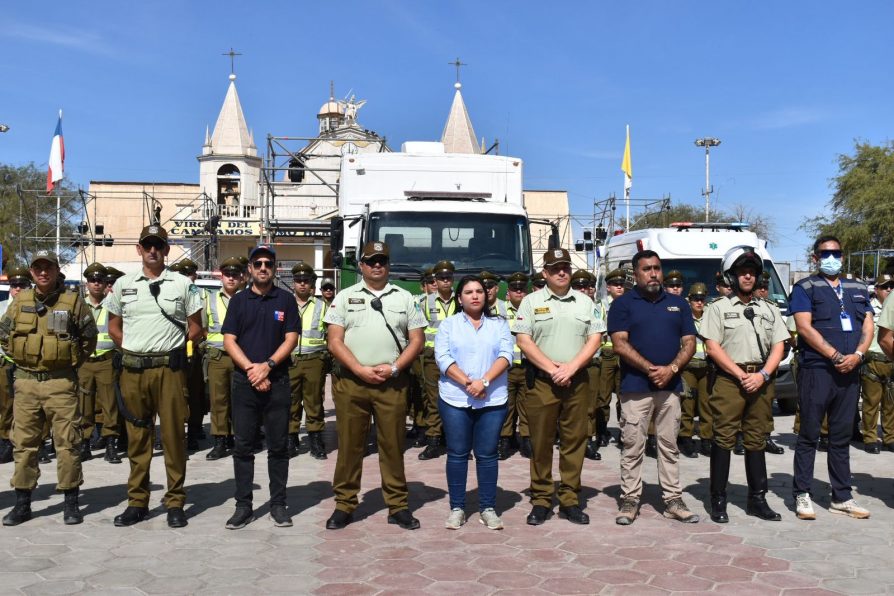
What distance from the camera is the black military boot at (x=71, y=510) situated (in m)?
6.73

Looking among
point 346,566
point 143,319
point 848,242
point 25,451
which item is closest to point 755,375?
point 346,566

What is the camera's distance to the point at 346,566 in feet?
18.8

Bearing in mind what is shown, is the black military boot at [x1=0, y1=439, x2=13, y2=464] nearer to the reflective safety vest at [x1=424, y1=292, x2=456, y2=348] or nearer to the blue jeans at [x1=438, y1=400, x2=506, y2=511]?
the reflective safety vest at [x1=424, y1=292, x2=456, y2=348]

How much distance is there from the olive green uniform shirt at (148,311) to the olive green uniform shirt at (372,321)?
114cm

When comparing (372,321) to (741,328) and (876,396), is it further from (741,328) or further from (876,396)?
(876,396)

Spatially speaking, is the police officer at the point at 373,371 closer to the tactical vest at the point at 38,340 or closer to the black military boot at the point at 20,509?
the tactical vest at the point at 38,340

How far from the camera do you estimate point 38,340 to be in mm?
6902

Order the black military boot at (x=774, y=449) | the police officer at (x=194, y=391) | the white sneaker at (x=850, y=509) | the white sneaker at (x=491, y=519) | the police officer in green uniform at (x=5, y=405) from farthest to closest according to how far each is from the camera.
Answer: the police officer at (x=194, y=391)
the black military boot at (x=774, y=449)
the police officer in green uniform at (x=5, y=405)
the white sneaker at (x=850, y=509)
the white sneaker at (x=491, y=519)

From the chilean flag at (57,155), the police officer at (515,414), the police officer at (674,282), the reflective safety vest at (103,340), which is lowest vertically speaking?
the police officer at (515,414)

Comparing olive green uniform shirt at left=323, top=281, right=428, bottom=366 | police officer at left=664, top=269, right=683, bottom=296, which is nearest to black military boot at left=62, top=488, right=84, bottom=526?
olive green uniform shirt at left=323, top=281, right=428, bottom=366

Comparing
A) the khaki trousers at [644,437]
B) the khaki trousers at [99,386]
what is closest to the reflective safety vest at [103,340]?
the khaki trousers at [99,386]

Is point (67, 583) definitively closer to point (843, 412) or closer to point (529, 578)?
point (529, 578)


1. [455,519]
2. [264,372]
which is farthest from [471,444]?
[264,372]

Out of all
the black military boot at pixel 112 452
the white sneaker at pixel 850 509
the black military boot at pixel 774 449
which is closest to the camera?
the white sneaker at pixel 850 509
